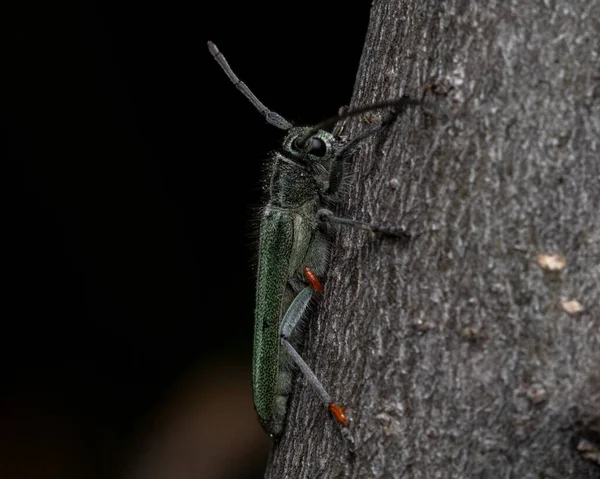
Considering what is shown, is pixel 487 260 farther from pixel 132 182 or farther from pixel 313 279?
pixel 132 182

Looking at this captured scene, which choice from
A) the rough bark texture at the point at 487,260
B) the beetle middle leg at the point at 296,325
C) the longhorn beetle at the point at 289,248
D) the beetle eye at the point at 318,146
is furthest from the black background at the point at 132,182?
the rough bark texture at the point at 487,260

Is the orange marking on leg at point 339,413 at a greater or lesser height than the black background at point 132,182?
lesser

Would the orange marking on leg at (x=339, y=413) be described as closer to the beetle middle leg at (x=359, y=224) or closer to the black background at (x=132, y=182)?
the beetle middle leg at (x=359, y=224)

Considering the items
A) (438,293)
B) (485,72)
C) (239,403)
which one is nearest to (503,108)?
(485,72)

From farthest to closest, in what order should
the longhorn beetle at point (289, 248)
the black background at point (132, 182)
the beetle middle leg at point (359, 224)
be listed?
1. the black background at point (132, 182)
2. the longhorn beetle at point (289, 248)
3. the beetle middle leg at point (359, 224)

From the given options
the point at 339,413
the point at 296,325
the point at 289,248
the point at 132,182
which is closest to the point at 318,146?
the point at 289,248

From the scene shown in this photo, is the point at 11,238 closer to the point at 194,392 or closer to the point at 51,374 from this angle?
the point at 51,374
